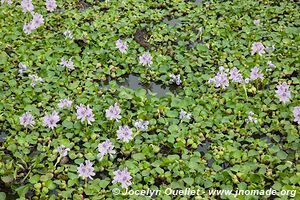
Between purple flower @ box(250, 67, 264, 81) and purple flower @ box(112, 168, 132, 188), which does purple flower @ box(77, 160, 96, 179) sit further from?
purple flower @ box(250, 67, 264, 81)

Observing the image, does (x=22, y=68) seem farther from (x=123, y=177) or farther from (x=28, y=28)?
(x=123, y=177)

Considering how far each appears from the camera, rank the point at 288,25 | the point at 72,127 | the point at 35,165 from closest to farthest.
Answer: the point at 35,165
the point at 72,127
the point at 288,25

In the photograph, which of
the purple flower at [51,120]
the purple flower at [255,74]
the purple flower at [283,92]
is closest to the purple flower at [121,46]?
the purple flower at [51,120]

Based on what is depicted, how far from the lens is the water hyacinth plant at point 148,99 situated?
3543mm

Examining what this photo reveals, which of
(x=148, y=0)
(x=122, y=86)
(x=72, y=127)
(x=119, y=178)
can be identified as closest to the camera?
(x=119, y=178)

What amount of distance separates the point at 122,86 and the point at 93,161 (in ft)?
3.46

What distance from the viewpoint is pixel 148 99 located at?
436cm

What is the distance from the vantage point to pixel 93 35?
524cm

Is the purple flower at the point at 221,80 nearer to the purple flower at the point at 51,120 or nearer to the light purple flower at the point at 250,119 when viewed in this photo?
the light purple flower at the point at 250,119

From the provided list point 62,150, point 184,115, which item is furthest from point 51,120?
point 184,115

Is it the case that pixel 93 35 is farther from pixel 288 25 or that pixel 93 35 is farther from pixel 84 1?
pixel 288 25

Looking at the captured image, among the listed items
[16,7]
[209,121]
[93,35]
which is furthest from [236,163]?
[16,7]

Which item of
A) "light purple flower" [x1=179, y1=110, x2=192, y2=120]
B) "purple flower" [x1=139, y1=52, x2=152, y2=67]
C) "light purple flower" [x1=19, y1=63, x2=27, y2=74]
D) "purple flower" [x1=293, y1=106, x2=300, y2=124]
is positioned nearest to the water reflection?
"purple flower" [x1=139, y1=52, x2=152, y2=67]

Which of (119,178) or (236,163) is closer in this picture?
(119,178)
